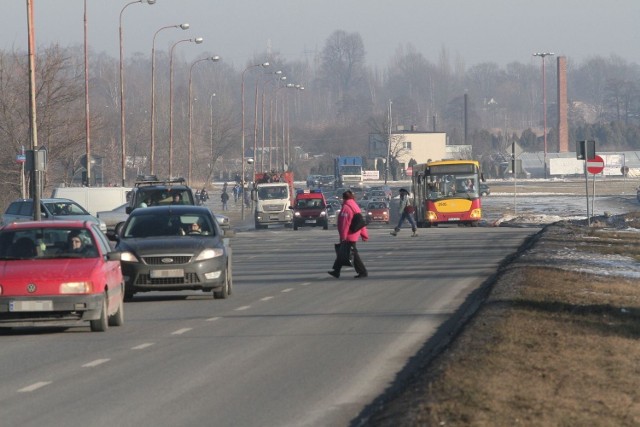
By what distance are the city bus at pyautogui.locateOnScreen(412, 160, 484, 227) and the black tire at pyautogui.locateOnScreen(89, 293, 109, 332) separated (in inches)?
1651

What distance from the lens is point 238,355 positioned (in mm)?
14508

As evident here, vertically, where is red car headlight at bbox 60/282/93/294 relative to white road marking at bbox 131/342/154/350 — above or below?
above

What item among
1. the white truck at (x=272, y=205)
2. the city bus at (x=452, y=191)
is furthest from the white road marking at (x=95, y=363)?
the white truck at (x=272, y=205)

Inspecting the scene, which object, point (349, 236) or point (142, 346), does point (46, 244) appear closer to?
point (142, 346)

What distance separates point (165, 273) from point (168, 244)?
53 centimetres

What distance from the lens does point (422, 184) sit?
59.1 meters

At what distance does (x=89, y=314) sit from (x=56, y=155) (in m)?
55.6

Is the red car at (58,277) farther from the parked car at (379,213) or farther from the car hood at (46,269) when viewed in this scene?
the parked car at (379,213)

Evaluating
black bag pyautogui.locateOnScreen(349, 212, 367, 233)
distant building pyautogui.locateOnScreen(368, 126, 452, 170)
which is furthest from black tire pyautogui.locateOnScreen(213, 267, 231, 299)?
distant building pyautogui.locateOnScreen(368, 126, 452, 170)

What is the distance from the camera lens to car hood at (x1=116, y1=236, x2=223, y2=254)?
21.9 meters

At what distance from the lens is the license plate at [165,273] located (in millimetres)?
21766

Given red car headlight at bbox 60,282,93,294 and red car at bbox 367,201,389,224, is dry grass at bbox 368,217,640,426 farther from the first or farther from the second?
red car at bbox 367,201,389,224


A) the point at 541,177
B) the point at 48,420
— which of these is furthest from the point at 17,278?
the point at 541,177

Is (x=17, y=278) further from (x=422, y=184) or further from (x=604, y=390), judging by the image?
(x=422, y=184)
